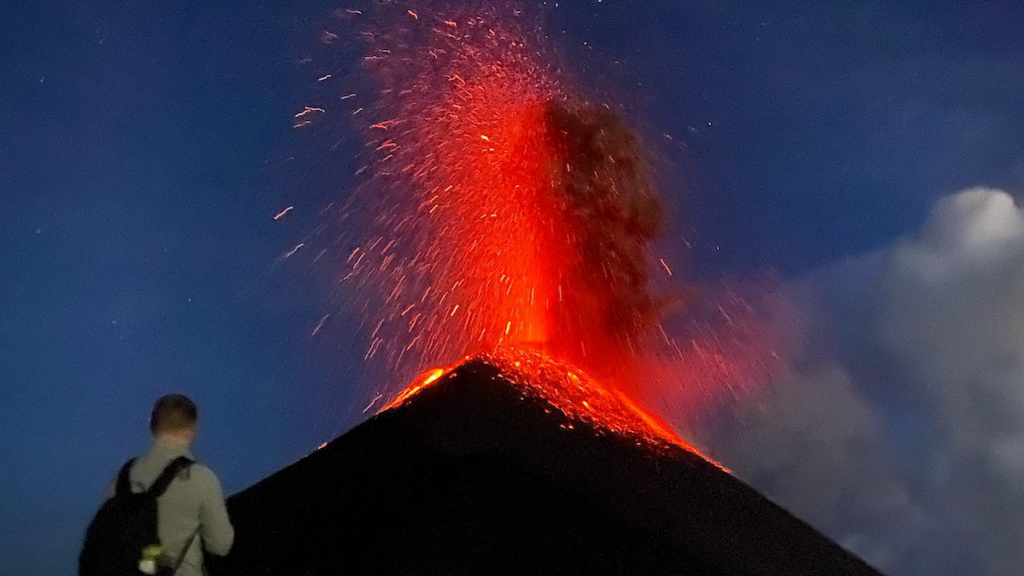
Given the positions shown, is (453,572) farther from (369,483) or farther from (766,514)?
(766,514)

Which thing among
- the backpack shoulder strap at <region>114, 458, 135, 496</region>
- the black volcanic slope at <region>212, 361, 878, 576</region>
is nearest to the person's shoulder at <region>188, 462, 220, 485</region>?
the backpack shoulder strap at <region>114, 458, 135, 496</region>

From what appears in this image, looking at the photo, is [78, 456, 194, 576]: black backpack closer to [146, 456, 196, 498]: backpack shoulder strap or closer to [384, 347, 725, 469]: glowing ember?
[146, 456, 196, 498]: backpack shoulder strap

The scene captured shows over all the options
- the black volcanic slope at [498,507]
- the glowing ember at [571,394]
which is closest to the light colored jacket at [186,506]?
the black volcanic slope at [498,507]

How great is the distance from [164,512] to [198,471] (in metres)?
0.34

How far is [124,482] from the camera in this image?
21.6 feet

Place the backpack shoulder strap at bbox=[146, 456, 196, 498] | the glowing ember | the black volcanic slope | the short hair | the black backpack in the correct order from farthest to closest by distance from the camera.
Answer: the glowing ember
the black volcanic slope
the short hair
the backpack shoulder strap at bbox=[146, 456, 196, 498]
the black backpack

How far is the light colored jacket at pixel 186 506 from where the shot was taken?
6473mm

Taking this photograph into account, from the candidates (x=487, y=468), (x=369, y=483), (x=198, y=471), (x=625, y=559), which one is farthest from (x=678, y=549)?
(x=198, y=471)

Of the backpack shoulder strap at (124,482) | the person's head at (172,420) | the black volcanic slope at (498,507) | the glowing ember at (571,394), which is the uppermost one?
the glowing ember at (571,394)

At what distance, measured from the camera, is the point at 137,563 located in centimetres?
634

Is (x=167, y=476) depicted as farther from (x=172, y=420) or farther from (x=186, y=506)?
(x=172, y=420)

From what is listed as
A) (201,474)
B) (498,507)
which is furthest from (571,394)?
(201,474)

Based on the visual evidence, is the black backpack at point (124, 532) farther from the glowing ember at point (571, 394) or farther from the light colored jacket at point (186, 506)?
the glowing ember at point (571, 394)

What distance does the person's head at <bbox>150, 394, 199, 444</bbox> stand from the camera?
6555mm
